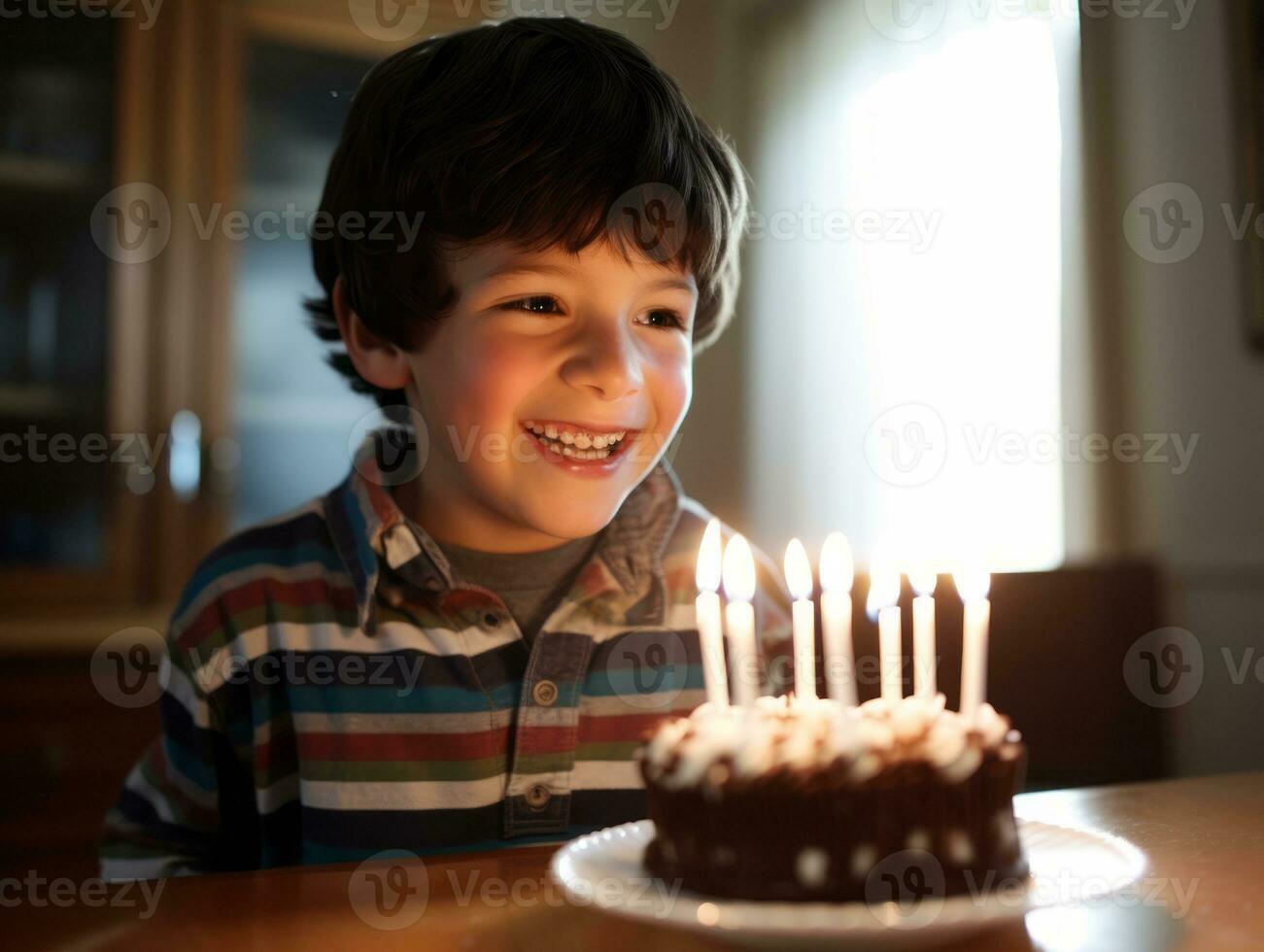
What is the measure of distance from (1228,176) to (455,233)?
4.55 feet

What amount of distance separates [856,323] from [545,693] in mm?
1767

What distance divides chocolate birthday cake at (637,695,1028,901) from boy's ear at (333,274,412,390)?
64cm

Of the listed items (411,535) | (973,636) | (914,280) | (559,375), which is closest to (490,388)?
(559,375)

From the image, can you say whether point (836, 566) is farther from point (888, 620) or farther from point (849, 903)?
point (849, 903)

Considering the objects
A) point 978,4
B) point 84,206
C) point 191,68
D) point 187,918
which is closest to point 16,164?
point 84,206

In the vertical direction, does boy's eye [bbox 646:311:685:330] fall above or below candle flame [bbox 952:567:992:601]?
above

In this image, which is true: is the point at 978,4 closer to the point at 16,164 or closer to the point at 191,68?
the point at 191,68

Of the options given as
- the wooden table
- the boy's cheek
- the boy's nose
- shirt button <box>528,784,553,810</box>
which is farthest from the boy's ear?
the wooden table

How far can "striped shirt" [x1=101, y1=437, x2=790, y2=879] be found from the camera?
98cm

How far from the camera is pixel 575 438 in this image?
97 cm

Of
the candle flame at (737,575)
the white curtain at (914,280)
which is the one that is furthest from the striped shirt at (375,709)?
the white curtain at (914,280)

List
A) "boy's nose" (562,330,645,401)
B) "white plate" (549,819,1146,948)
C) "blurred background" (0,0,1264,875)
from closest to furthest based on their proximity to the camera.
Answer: "white plate" (549,819,1146,948) → "boy's nose" (562,330,645,401) → "blurred background" (0,0,1264,875)

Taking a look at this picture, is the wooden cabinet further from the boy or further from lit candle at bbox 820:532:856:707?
lit candle at bbox 820:532:856:707

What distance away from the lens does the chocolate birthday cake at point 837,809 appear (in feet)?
1.65
